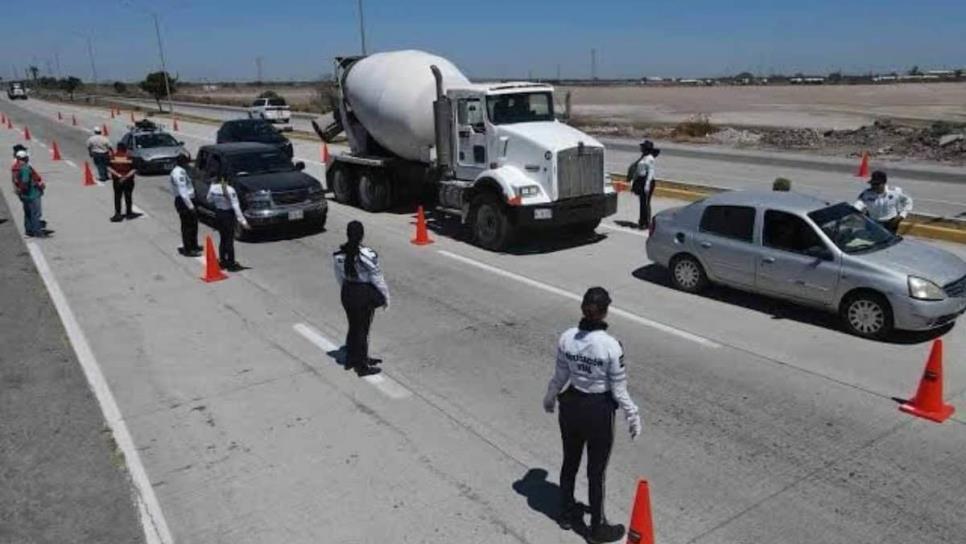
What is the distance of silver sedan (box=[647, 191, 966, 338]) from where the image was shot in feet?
28.9

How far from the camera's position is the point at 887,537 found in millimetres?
5305

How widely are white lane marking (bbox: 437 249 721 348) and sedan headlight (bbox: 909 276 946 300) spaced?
2.19 metres

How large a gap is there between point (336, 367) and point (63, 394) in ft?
9.12

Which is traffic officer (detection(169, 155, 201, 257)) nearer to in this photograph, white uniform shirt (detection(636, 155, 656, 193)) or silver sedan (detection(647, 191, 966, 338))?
silver sedan (detection(647, 191, 966, 338))

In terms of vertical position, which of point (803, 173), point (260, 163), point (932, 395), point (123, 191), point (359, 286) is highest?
point (260, 163)

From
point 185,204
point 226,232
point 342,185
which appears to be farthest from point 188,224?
point 342,185

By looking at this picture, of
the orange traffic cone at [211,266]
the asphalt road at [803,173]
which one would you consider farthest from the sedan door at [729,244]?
the asphalt road at [803,173]

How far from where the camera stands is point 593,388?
492 centimetres

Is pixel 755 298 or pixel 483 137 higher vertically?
pixel 483 137

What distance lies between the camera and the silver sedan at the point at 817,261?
28.9ft

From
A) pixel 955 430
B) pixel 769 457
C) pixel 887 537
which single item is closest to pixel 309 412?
pixel 769 457

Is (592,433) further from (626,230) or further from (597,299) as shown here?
(626,230)

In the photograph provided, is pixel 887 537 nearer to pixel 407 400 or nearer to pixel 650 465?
pixel 650 465

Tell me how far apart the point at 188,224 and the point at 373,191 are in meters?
5.28
